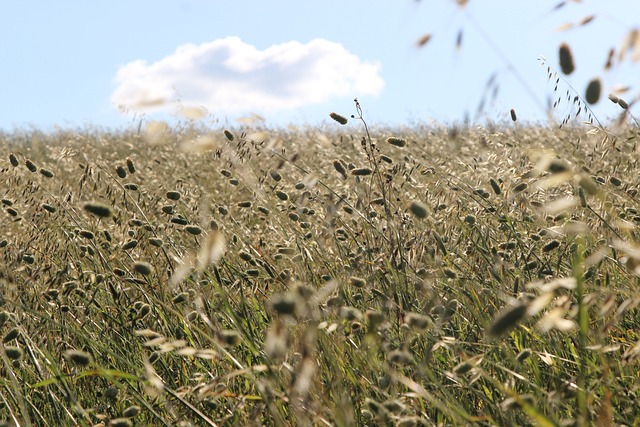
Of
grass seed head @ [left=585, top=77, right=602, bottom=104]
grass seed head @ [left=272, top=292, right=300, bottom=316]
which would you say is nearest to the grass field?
grass seed head @ [left=272, top=292, right=300, bottom=316]

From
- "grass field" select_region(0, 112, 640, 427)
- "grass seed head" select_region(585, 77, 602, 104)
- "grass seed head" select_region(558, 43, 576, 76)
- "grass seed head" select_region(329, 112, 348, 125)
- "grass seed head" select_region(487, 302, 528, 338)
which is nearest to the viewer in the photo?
"grass seed head" select_region(487, 302, 528, 338)

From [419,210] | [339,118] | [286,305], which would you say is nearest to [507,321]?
[286,305]

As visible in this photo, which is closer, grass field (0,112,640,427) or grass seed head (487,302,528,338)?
grass seed head (487,302,528,338)

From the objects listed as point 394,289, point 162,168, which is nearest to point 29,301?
point 394,289

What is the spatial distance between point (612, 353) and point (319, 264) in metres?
1.10

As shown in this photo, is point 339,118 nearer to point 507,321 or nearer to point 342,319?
point 342,319

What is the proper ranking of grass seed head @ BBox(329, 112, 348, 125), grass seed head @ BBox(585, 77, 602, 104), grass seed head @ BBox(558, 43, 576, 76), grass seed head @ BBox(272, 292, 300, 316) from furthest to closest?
grass seed head @ BBox(329, 112, 348, 125), grass seed head @ BBox(558, 43, 576, 76), grass seed head @ BBox(585, 77, 602, 104), grass seed head @ BBox(272, 292, 300, 316)

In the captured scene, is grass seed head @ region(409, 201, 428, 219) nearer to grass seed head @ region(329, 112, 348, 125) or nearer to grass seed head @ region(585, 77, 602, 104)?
grass seed head @ region(585, 77, 602, 104)

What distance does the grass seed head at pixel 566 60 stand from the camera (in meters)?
1.92

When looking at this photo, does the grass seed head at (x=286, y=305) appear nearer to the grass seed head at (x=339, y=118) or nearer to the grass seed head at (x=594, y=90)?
the grass seed head at (x=594, y=90)

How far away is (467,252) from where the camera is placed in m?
2.90

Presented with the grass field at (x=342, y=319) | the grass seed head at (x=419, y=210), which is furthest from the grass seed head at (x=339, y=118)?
the grass seed head at (x=419, y=210)

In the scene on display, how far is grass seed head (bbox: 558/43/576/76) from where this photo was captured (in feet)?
6.29

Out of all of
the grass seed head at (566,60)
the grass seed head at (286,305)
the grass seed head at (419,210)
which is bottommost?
the grass seed head at (286,305)
